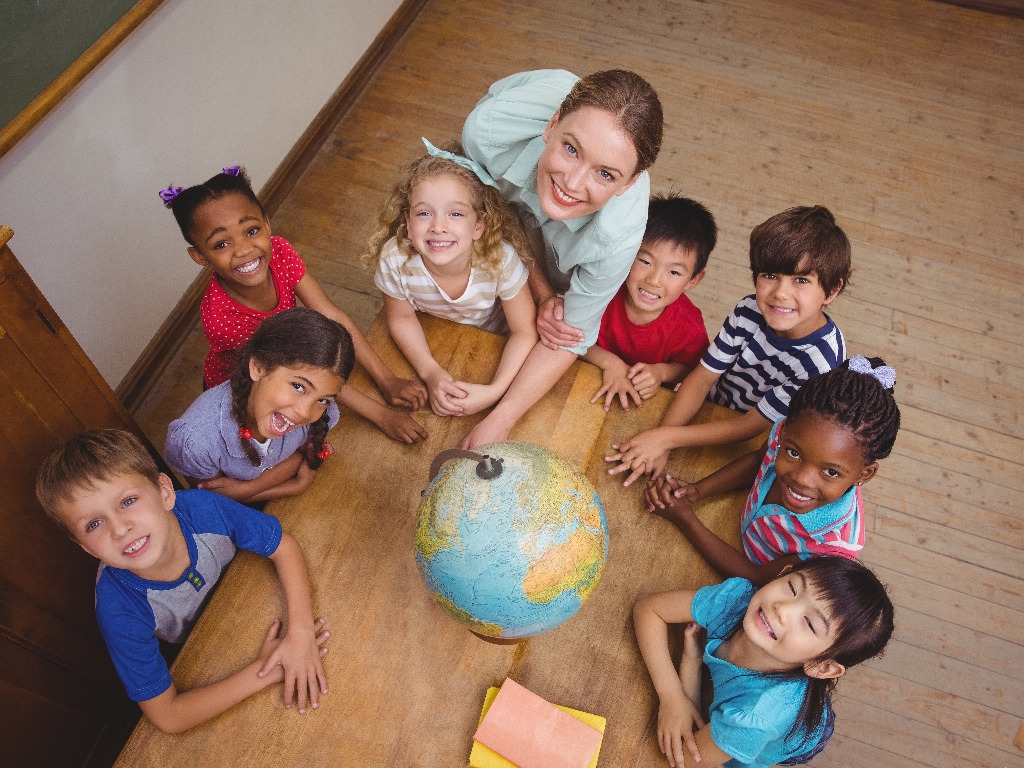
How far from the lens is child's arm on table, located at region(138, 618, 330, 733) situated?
1.42m

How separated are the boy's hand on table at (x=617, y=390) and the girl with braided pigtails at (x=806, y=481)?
0.26 m

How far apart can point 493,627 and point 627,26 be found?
4464 millimetres

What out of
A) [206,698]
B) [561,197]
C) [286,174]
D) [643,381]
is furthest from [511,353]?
[286,174]

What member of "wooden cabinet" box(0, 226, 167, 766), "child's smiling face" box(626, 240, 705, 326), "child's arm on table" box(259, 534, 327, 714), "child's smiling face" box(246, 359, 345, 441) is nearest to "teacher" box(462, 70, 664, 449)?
"child's smiling face" box(626, 240, 705, 326)

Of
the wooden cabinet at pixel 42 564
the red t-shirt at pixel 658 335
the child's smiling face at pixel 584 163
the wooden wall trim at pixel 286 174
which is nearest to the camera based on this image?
the wooden cabinet at pixel 42 564

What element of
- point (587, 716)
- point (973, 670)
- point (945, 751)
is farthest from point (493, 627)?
point (973, 670)

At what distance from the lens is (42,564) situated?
159 centimetres

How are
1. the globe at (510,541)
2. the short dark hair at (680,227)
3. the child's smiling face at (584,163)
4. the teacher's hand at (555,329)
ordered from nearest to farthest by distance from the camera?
the globe at (510,541) < the child's smiling face at (584,163) < the teacher's hand at (555,329) < the short dark hair at (680,227)

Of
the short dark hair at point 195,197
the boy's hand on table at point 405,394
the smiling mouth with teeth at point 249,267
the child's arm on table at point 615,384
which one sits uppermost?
the short dark hair at point 195,197

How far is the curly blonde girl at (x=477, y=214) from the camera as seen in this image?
1856 mm

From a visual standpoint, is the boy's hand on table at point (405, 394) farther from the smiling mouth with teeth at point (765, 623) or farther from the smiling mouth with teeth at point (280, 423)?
the smiling mouth with teeth at point (765, 623)

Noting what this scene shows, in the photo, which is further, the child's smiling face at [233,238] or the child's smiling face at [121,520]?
the child's smiling face at [233,238]

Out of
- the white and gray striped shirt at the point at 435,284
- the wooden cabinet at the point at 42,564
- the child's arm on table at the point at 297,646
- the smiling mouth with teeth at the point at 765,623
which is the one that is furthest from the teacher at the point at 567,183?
the wooden cabinet at the point at 42,564

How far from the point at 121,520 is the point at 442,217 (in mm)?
1019
